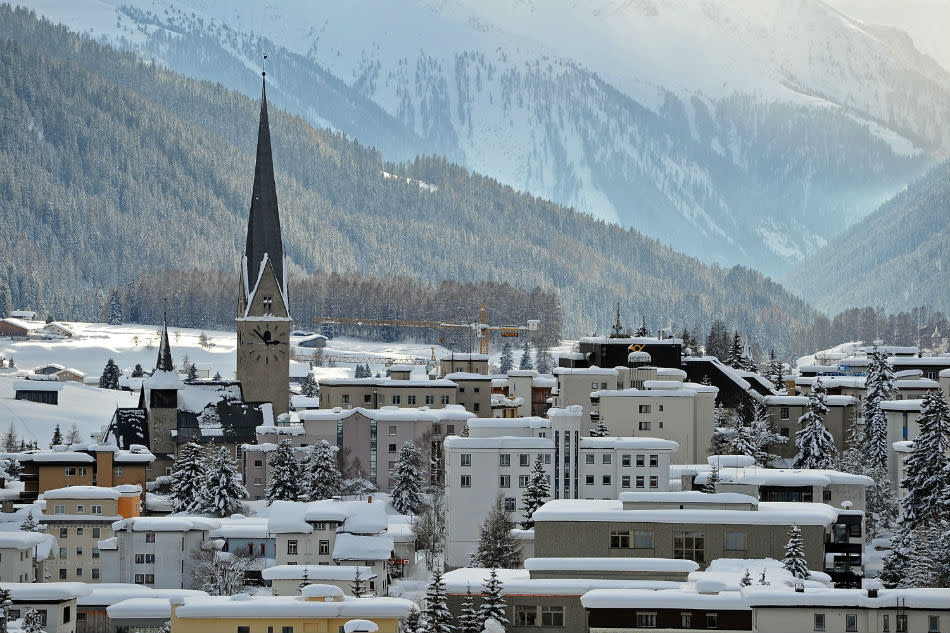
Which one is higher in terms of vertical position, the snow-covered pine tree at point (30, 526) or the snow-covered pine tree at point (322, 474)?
the snow-covered pine tree at point (322, 474)

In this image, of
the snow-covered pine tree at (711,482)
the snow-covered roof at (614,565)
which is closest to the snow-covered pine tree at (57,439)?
the snow-covered pine tree at (711,482)

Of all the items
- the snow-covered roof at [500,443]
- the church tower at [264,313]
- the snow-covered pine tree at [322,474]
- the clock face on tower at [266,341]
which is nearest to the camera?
the snow-covered roof at [500,443]

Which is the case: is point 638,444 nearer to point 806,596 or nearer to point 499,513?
point 499,513

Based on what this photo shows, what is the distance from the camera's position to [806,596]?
170 ft

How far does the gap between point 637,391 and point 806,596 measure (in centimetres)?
5435

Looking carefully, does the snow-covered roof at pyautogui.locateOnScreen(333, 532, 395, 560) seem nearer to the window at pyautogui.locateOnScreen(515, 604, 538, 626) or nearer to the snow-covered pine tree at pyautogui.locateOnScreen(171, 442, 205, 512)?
the snow-covered pine tree at pyautogui.locateOnScreen(171, 442, 205, 512)

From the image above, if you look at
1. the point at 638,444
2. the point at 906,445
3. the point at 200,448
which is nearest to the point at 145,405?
the point at 200,448

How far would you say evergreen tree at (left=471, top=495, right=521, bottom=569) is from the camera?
246 ft

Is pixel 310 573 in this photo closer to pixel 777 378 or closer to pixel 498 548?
pixel 498 548

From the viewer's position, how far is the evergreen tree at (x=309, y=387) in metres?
173

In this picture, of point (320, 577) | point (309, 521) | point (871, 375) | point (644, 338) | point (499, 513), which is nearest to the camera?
point (320, 577)

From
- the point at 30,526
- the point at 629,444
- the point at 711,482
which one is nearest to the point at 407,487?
the point at 629,444

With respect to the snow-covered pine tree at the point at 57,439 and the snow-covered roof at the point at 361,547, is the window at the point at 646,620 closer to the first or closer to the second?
the snow-covered roof at the point at 361,547

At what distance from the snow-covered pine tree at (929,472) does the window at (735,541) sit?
17.0 metres
